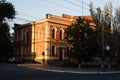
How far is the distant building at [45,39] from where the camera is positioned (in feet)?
208

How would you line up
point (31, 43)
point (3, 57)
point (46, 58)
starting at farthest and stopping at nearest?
point (3, 57)
point (31, 43)
point (46, 58)

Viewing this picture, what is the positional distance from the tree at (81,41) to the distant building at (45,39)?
785cm

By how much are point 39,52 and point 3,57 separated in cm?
1939

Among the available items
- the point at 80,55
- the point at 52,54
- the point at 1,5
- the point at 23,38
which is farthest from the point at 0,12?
the point at 23,38

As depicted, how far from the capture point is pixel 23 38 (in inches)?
2837

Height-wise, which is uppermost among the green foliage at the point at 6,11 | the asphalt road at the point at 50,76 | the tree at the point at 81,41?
the green foliage at the point at 6,11

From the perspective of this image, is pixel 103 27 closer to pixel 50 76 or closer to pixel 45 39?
pixel 45 39

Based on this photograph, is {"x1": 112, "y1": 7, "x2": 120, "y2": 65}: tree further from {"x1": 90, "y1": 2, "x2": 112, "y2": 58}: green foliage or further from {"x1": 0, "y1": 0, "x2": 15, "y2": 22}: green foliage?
{"x1": 0, "y1": 0, "x2": 15, "y2": 22}: green foliage

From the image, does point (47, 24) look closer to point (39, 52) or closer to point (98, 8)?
point (39, 52)

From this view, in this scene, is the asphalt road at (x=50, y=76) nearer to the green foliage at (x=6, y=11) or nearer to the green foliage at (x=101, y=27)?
the green foliage at (x=6, y=11)

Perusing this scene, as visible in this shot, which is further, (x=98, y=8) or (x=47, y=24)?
(x=47, y=24)

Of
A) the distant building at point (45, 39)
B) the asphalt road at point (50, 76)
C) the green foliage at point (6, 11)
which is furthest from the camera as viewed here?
the distant building at point (45, 39)

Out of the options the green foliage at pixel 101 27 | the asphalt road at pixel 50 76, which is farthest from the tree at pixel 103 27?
the asphalt road at pixel 50 76

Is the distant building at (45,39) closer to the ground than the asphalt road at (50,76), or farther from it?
farther from it
